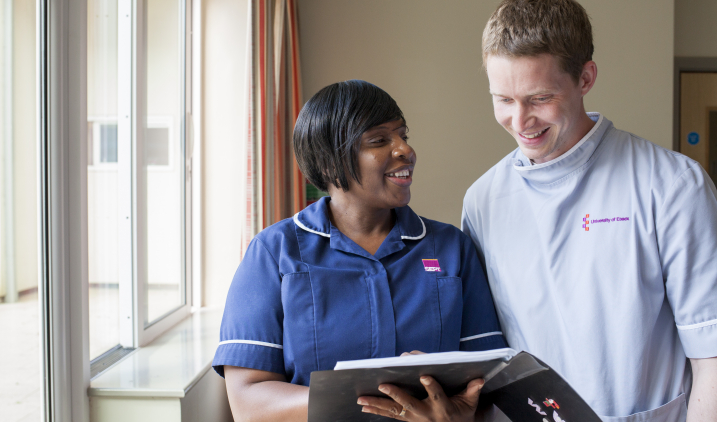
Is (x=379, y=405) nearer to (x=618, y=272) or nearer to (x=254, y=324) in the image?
(x=254, y=324)

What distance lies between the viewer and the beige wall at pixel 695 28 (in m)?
3.88

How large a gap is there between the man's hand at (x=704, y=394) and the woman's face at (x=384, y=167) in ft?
2.26

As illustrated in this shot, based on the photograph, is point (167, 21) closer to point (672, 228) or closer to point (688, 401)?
point (672, 228)

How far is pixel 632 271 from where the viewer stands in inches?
40.5

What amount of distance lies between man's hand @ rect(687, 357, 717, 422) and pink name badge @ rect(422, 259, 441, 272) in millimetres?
547

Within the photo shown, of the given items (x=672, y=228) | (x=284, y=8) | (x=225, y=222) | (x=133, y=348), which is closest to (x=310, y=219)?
(x=672, y=228)

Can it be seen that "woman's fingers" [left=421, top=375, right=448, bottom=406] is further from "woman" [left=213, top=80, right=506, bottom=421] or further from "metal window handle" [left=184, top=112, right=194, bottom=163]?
"metal window handle" [left=184, top=112, right=194, bottom=163]

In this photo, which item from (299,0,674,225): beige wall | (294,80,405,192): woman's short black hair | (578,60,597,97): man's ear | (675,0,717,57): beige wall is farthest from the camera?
(675,0,717,57): beige wall

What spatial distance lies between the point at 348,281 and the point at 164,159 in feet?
4.86

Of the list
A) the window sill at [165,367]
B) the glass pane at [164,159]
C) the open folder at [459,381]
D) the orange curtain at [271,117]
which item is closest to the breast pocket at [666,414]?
the open folder at [459,381]

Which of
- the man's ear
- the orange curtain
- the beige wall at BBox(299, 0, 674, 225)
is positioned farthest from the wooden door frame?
the man's ear

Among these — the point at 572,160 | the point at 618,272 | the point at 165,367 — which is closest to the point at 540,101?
the point at 572,160

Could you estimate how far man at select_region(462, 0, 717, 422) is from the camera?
38.8 inches

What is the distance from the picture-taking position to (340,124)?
1.17 m
